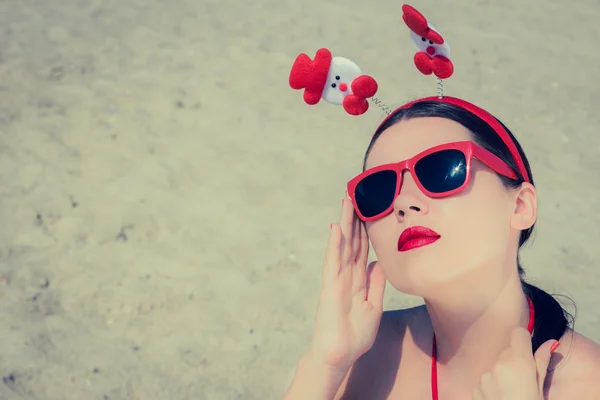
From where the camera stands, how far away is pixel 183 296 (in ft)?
12.0

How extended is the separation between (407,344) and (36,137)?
11.1 ft

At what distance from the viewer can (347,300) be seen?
1.98 meters

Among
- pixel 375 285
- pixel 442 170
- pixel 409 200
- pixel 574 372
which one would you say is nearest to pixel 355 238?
pixel 375 285

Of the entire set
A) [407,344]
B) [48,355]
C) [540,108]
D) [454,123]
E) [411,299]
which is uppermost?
[454,123]

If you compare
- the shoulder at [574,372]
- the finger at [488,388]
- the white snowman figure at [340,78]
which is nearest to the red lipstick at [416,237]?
the finger at [488,388]

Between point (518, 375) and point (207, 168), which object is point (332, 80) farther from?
point (207, 168)

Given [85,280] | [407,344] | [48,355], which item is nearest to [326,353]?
[407,344]

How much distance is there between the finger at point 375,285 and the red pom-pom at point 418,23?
32.3 inches

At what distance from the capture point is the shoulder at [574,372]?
1.70 metres

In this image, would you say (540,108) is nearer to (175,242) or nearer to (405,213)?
(175,242)

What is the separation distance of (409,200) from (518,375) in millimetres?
584

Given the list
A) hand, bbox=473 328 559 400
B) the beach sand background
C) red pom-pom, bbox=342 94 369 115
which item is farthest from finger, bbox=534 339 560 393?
the beach sand background

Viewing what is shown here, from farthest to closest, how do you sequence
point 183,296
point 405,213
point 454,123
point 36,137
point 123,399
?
point 36,137 < point 183,296 < point 123,399 < point 454,123 < point 405,213

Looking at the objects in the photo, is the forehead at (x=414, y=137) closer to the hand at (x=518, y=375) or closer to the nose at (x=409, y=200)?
the nose at (x=409, y=200)
